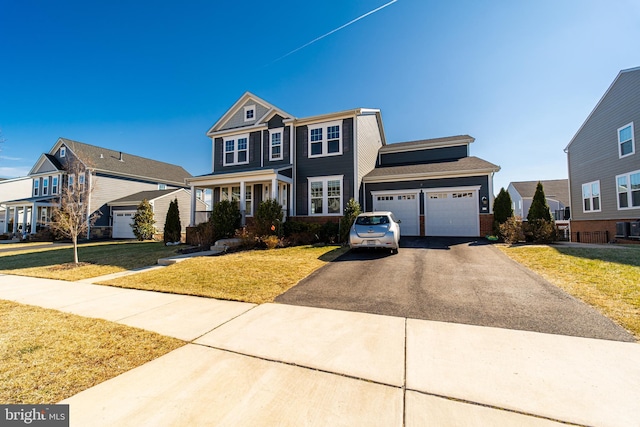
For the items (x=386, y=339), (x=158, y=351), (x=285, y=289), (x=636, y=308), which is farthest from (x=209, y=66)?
(x=636, y=308)

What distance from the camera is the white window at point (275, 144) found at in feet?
52.9

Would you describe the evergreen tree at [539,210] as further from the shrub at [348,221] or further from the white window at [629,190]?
the shrub at [348,221]

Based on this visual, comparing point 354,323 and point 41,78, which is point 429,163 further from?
point 41,78

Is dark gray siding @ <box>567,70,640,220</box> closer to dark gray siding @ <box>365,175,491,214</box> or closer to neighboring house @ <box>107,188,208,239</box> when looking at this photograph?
dark gray siding @ <box>365,175,491,214</box>

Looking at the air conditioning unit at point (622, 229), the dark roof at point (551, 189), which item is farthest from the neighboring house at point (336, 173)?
the dark roof at point (551, 189)

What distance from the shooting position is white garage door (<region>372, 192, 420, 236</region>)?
48.0 feet

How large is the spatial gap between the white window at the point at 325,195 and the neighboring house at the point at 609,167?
14153 millimetres

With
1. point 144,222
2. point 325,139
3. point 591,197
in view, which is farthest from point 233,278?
point 591,197

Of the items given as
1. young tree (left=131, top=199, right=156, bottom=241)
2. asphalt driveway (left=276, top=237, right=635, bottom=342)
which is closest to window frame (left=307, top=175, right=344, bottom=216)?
asphalt driveway (left=276, top=237, right=635, bottom=342)

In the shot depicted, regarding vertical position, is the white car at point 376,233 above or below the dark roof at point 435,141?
below

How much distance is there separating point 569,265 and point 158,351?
9.73 meters

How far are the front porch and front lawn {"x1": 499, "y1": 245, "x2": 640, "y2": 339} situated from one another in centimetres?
1075

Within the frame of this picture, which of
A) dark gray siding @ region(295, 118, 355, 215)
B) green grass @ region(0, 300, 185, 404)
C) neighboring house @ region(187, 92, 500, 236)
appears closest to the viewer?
green grass @ region(0, 300, 185, 404)

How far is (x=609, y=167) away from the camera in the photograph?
14.3 m
